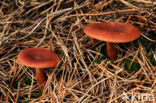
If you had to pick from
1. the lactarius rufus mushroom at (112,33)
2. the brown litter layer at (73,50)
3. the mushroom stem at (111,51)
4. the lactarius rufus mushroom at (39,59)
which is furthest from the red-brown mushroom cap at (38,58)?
the mushroom stem at (111,51)

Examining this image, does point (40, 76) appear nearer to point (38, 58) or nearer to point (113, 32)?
point (38, 58)

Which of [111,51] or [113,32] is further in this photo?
[111,51]

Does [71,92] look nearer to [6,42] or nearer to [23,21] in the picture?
[6,42]

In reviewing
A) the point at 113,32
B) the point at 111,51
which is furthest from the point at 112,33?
the point at 111,51

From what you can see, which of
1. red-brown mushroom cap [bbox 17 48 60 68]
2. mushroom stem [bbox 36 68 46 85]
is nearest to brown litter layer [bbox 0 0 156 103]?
mushroom stem [bbox 36 68 46 85]

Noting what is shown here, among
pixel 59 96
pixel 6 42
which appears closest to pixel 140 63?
pixel 59 96

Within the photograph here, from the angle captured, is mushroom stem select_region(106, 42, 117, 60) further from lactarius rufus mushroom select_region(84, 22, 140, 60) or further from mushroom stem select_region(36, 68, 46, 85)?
mushroom stem select_region(36, 68, 46, 85)
